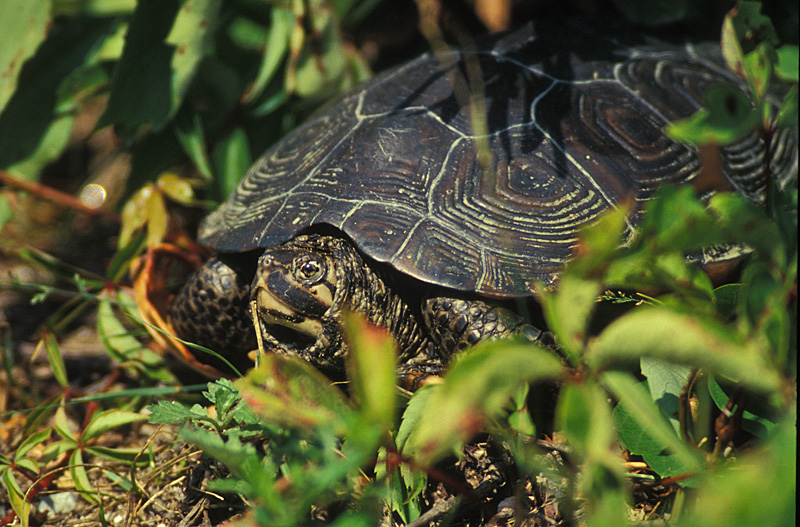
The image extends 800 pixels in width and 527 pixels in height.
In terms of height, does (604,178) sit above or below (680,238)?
below

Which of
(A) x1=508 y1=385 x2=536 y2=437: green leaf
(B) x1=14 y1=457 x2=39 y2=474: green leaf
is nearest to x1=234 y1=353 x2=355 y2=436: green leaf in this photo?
(A) x1=508 y1=385 x2=536 y2=437: green leaf

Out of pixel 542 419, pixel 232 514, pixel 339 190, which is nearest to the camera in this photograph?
pixel 232 514

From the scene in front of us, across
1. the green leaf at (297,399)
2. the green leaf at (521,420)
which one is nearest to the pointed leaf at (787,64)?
the green leaf at (521,420)

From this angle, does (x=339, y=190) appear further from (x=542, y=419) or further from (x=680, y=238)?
(x=680, y=238)

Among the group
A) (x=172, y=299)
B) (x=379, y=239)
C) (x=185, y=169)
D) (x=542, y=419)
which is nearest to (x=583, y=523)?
(x=542, y=419)

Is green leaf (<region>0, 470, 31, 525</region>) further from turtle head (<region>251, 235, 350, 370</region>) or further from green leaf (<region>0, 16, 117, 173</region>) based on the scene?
green leaf (<region>0, 16, 117, 173</region>)

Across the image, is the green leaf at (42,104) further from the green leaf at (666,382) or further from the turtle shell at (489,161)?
the green leaf at (666,382)
